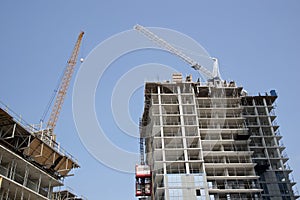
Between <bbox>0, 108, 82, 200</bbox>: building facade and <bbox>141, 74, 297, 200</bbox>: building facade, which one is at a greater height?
<bbox>141, 74, 297, 200</bbox>: building facade

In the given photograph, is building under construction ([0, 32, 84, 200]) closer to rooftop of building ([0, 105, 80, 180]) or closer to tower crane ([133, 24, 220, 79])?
rooftop of building ([0, 105, 80, 180])

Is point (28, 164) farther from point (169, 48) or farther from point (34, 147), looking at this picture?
point (169, 48)

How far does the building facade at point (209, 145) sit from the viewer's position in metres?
68.1

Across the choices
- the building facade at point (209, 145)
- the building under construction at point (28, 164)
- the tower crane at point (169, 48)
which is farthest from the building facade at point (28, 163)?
the tower crane at point (169, 48)

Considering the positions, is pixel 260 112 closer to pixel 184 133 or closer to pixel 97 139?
pixel 184 133

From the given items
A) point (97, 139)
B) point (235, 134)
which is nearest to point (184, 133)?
point (235, 134)

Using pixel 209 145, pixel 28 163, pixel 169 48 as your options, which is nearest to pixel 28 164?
pixel 28 163

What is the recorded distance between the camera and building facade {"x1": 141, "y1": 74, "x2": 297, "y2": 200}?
6812 centimetres

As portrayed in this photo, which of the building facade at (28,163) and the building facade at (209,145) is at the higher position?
the building facade at (209,145)

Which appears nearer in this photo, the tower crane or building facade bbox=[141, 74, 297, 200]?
building facade bbox=[141, 74, 297, 200]

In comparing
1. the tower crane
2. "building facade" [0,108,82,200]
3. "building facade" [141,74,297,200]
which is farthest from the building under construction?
the tower crane

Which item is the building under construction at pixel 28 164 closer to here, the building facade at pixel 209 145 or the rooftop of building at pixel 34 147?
the rooftop of building at pixel 34 147

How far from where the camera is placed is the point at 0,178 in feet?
122

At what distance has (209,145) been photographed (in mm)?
73688
